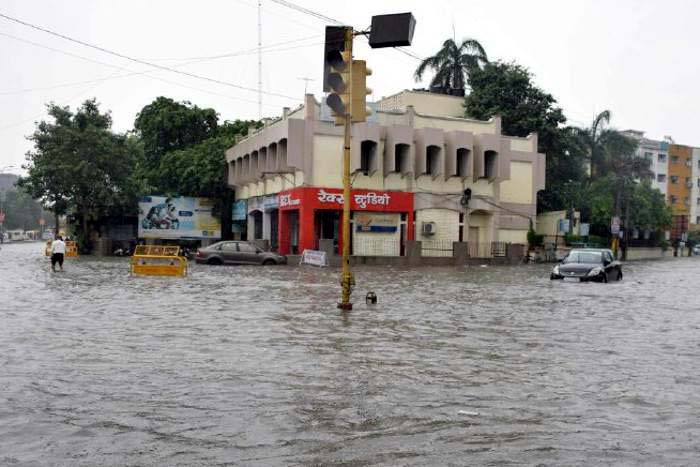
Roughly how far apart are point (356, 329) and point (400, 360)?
288 cm

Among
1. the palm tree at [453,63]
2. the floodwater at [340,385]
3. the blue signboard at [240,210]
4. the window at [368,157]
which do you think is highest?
the palm tree at [453,63]

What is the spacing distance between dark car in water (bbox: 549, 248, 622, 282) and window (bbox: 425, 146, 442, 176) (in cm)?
1504

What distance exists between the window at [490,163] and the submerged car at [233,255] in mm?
15717

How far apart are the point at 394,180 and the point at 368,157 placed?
7.46 feet

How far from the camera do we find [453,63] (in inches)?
2184

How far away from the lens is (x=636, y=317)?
49.5 feet

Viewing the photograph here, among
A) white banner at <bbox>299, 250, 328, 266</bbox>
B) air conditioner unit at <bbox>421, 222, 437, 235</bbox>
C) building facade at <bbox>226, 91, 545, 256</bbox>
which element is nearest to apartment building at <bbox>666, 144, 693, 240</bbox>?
building facade at <bbox>226, 91, 545, 256</bbox>

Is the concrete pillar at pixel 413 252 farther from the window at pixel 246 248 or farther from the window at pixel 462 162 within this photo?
the window at pixel 246 248

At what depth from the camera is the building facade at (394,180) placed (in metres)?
39.1

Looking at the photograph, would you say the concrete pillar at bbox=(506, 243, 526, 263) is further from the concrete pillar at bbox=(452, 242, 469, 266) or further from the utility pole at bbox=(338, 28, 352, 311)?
the utility pole at bbox=(338, 28, 352, 311)

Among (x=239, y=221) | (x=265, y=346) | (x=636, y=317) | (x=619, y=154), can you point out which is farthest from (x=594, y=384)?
(x=619, y=154)

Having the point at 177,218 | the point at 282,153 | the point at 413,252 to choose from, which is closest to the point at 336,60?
the point at 413,252

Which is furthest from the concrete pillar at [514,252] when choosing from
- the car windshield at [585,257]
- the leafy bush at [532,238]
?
the car windshield at [585,257]

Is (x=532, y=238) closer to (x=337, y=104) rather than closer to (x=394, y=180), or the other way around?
(x=394, y=180)
